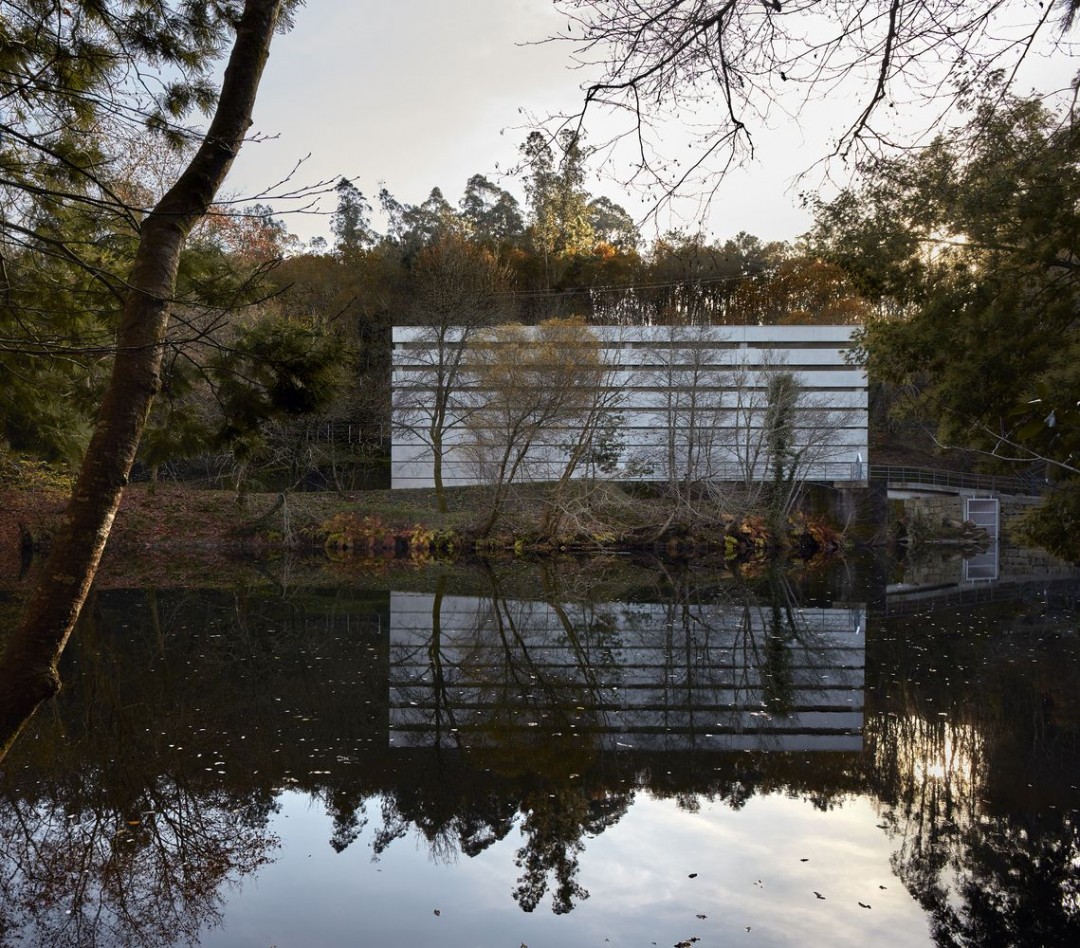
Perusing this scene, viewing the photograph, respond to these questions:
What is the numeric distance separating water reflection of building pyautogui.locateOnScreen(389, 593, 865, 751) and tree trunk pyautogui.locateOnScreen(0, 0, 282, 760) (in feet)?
13.9

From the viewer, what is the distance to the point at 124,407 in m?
3.24

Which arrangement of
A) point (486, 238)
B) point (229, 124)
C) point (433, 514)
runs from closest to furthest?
point (229, 124)
point (433, 514)
point (486, 238)

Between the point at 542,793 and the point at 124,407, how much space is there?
384 centimetres

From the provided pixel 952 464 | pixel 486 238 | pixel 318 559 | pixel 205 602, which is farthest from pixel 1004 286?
pixel 952 464

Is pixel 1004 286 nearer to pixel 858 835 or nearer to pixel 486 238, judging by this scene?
pixel 858 835

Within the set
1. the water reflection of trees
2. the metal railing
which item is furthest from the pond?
the metal railing

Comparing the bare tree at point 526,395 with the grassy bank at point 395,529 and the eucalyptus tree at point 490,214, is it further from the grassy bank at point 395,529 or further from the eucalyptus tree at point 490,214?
the eucalyptus tree at point 490,214

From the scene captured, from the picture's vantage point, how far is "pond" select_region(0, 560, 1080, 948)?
4.47 m

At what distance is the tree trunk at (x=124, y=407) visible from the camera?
3049 millimetres

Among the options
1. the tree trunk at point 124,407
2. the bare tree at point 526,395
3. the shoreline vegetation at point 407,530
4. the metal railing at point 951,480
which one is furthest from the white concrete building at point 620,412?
the tree trunk at point 124,407

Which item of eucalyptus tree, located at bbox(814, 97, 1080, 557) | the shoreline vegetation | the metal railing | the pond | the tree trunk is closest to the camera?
the tree trunk

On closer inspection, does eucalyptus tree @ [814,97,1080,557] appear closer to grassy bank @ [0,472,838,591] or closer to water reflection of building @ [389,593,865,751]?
water reflection of building @ [389,593,865,751]

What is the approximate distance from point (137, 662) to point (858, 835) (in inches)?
286

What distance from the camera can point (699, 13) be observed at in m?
3.20
